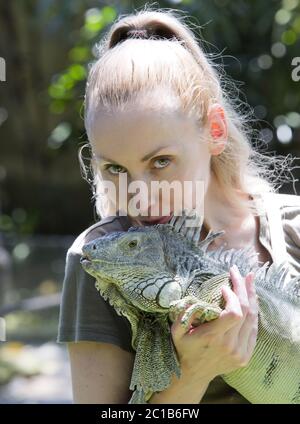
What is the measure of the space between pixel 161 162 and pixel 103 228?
245 mm

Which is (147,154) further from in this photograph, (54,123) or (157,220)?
(54,123)

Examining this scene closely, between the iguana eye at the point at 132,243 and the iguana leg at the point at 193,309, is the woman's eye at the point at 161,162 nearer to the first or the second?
the iguana eye at the point at 132,243

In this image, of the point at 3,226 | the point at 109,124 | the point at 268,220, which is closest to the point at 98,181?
the point at 109,124

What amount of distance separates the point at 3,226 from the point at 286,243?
606 cm

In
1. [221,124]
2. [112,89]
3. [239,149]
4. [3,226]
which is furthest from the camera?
[3,226]

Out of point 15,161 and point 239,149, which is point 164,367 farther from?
point 15,161

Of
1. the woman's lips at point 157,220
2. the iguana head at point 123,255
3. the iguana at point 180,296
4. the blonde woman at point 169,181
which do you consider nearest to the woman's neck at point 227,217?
the blonde woman at point 169,181

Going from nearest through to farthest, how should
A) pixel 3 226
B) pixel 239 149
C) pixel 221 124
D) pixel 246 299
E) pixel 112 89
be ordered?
1. pixel 246 299
2. pixel 112 89
3. pixel 221 124
4. pixel 239 149
5. pixel 3 226

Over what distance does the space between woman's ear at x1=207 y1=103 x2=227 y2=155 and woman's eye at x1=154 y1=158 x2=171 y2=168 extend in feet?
0.69

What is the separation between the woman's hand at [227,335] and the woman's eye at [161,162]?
0.90ft

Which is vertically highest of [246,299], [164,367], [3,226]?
[246,299]

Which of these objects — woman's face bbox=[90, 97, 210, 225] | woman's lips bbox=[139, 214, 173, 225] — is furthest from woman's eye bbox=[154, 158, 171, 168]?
woman's lips bbox=[139, 214, 173, 225]

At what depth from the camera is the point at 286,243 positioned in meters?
1.97

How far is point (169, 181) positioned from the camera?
1698mm
